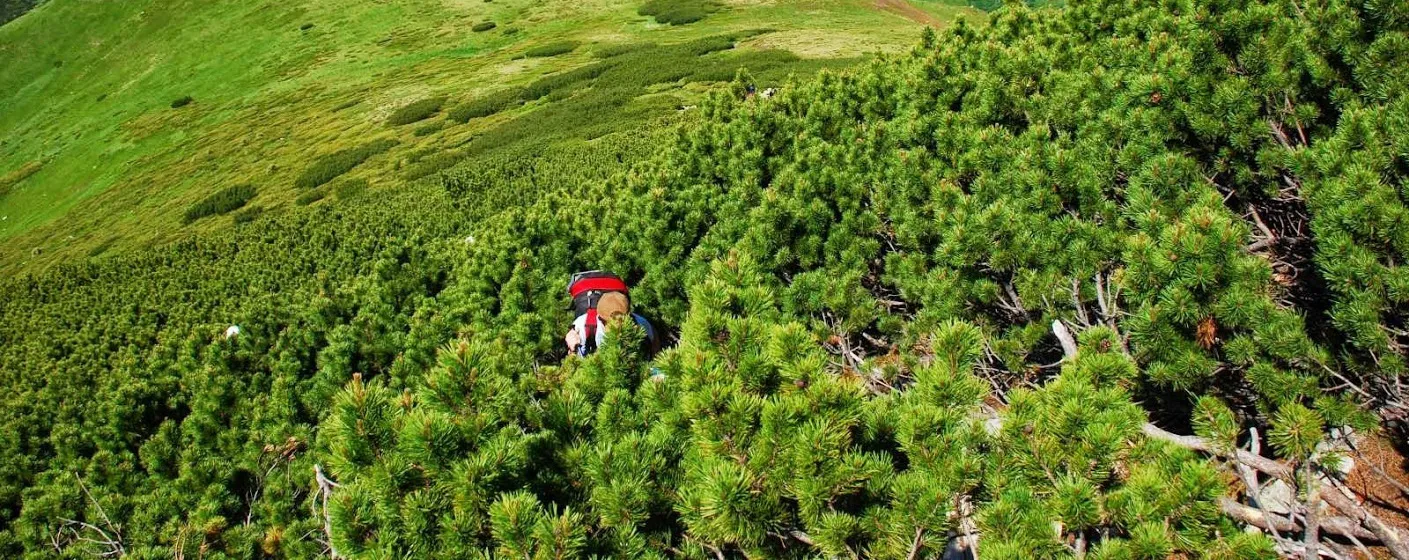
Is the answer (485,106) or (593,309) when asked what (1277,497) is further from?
(485,106)

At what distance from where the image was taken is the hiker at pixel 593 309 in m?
6.44

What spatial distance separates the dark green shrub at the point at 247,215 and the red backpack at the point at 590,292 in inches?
1538

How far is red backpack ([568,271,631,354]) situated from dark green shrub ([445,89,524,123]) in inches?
1937

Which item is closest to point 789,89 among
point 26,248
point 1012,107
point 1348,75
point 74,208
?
point 1012,107

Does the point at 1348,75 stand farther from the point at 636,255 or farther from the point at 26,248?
the point at 26,248

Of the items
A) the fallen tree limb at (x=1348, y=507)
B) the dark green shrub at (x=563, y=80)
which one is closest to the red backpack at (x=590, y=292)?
the fallen tree limb at (x=1348, y=507)

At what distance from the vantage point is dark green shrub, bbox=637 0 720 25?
259 ft

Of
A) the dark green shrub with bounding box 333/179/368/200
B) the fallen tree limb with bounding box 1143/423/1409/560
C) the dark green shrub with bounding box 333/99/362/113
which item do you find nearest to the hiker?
the fallen tree limb with bounding box 1143/423/1409/560

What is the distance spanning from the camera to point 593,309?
6.62 m

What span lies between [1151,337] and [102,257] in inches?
1857

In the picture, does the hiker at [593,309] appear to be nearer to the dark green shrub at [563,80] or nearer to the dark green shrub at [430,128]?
the dark green shrub at [430,128]

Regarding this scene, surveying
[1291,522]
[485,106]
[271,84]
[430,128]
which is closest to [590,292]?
[1291,522]

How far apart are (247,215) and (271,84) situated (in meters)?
43.5

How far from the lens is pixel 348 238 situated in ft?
82.9
